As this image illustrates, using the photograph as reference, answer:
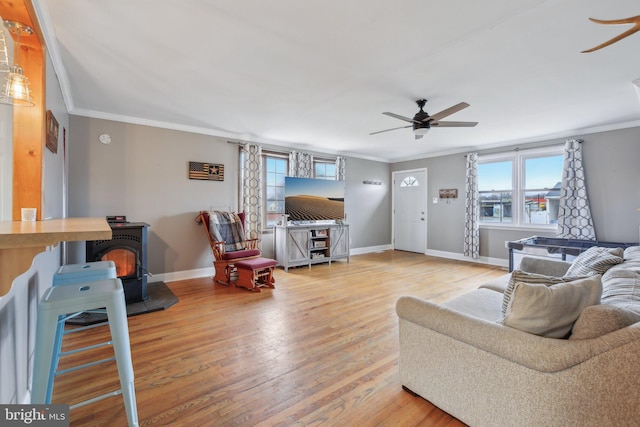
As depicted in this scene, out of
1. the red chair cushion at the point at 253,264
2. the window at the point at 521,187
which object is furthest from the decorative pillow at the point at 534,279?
the window at the point at 521,187

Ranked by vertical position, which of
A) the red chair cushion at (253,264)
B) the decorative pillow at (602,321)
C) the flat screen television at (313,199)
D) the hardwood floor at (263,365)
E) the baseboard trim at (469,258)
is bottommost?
the hardwood floor at (263,365)

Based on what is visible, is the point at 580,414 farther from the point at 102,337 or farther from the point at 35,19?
the point at 35,19

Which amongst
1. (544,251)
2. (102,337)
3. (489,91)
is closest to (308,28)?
(489,91)

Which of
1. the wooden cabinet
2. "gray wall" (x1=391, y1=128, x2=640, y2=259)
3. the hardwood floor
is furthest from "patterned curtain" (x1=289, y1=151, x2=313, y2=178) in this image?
"gray wall" (x1=391, y1=128, x2=640, y2=259)

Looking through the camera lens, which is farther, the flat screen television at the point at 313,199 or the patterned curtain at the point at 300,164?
the patterned curtain at the point at 300,164

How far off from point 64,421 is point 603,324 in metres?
2.25

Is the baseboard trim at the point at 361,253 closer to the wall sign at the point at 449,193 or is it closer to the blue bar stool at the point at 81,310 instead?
the wall sign at the point at 449,193

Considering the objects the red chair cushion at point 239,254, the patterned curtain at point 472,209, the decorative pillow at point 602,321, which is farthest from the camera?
the patterned curtain at point 472,209

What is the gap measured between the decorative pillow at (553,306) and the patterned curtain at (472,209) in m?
4.88

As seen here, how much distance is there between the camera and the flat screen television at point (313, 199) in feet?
17.6

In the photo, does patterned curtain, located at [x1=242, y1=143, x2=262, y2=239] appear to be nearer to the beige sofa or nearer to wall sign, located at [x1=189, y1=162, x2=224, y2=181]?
wall sign, located at [x1=189, y1=162, x2=224, y2=181]

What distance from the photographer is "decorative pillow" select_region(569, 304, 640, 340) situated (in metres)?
1.16

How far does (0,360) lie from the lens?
120cm

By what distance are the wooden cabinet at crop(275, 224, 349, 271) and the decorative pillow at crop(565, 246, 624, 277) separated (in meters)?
3.79
